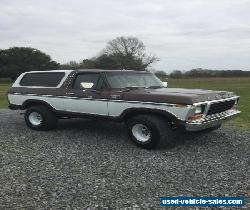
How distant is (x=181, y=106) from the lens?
7.27 m

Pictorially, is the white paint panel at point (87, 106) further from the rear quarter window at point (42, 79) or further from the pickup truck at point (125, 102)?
the rear quarter window at point (42, 79)

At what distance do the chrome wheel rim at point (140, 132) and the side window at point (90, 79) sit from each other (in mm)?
1421

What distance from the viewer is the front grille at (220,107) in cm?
781

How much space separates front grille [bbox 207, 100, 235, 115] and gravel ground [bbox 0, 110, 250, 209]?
30.5 inches

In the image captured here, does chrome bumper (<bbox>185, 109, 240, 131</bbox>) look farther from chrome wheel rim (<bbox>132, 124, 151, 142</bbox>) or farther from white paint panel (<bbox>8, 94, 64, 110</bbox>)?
white paint panel (<bbox>8, 94, 64, 110</bbox>)

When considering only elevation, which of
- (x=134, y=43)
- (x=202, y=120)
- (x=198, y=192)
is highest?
(x=134, y=43)

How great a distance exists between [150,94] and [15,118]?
6.41m

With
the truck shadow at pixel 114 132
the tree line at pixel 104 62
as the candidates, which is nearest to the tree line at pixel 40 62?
the tree line at pixel 104 62

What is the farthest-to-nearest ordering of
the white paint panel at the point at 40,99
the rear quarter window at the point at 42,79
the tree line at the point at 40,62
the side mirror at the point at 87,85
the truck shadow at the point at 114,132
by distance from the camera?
the tree line at the point at 40,62 → the rear quarter window at the point at 42,79 → the white paint panel at the point at 40,99 → the truck shadow at the point at 114,132 → the side mirror at the point at 87,85

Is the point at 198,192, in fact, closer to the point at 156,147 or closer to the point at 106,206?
the point at 106,206

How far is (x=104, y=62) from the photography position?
220ft

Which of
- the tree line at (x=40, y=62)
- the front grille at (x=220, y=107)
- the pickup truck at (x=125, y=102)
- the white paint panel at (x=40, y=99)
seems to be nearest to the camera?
the pickup truck at (x=125, y=102)

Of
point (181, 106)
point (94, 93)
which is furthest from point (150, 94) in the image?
point (94, 93)

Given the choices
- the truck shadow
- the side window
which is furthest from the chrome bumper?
the side window
